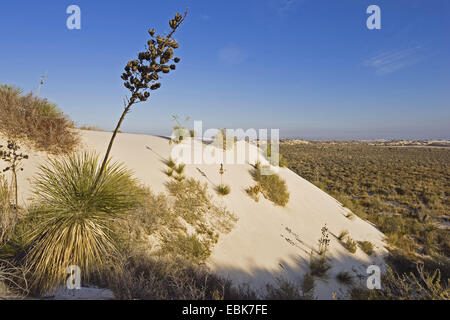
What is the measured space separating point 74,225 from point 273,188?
6.61 meters

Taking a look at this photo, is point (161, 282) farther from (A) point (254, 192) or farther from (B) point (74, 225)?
(A) point (254, 192)

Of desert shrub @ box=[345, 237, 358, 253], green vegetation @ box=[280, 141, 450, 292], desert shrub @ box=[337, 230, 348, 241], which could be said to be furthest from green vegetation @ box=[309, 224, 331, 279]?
green vegetation @ box=[280, 141, 450, 292]

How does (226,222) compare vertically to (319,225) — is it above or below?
above

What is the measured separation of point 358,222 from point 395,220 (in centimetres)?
203

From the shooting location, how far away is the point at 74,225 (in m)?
2.99

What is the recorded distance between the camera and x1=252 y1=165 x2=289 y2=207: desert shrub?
303 inches

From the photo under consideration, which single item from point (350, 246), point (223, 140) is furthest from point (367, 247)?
point (223, 140)

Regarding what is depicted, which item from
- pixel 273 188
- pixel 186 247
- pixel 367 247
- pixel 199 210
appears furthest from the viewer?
pixel 273 188

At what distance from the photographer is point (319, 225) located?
287 inches

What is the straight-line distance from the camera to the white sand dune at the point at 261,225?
4766 millimetres

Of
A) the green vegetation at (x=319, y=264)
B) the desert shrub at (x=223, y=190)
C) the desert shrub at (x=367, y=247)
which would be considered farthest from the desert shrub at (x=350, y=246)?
the desert shrub at (x=223, y=190)

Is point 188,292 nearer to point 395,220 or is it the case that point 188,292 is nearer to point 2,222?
point 2,222

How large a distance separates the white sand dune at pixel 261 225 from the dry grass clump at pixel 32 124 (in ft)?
1.53
